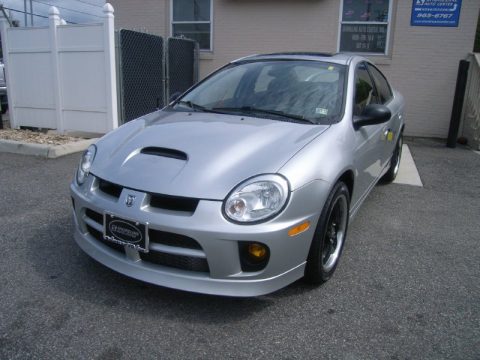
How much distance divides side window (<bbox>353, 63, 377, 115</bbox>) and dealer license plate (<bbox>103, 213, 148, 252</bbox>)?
1884 millimetres

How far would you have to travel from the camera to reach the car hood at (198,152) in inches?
94.0

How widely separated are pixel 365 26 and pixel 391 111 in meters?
5.25

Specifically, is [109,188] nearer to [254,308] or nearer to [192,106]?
[254,308]

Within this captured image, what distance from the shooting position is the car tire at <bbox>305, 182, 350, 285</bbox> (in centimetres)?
260

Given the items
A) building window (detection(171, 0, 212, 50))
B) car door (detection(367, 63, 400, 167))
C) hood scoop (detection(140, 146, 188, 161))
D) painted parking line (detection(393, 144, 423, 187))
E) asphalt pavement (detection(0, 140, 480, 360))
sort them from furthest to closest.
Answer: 1. building window (detection(171, 0, 212, 50))
2. painted parking line (detection(393, 144, 423, 187))
3. car door (detection(367, 63, 400, 167))
4. hood scoop (detection(140, 146, 188, 161))
5. asphalt pavement (detection(0, 140, 480, 360))

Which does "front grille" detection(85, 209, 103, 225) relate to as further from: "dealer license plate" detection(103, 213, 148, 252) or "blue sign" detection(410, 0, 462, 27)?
"blue sign" detection(410, 0, 462, 27)

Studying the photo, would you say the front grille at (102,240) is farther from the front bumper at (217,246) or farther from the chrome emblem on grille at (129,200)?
the chrome emblem on grille at (129,200)

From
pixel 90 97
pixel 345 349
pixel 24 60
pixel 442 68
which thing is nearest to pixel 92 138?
pixel 90 97

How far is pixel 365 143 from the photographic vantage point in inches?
133

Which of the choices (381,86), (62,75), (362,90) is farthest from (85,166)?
(62,75)

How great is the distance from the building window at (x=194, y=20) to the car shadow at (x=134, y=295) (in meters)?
7.88

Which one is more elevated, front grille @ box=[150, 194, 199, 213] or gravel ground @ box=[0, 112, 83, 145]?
front grille @ box=[150, 194, 199, 213]

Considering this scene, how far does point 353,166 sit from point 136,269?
1641 millimetres

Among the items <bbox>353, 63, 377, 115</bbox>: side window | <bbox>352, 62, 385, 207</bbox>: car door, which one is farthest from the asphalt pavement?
<bbox>353, 63, 377, 115</bbox>: side window
